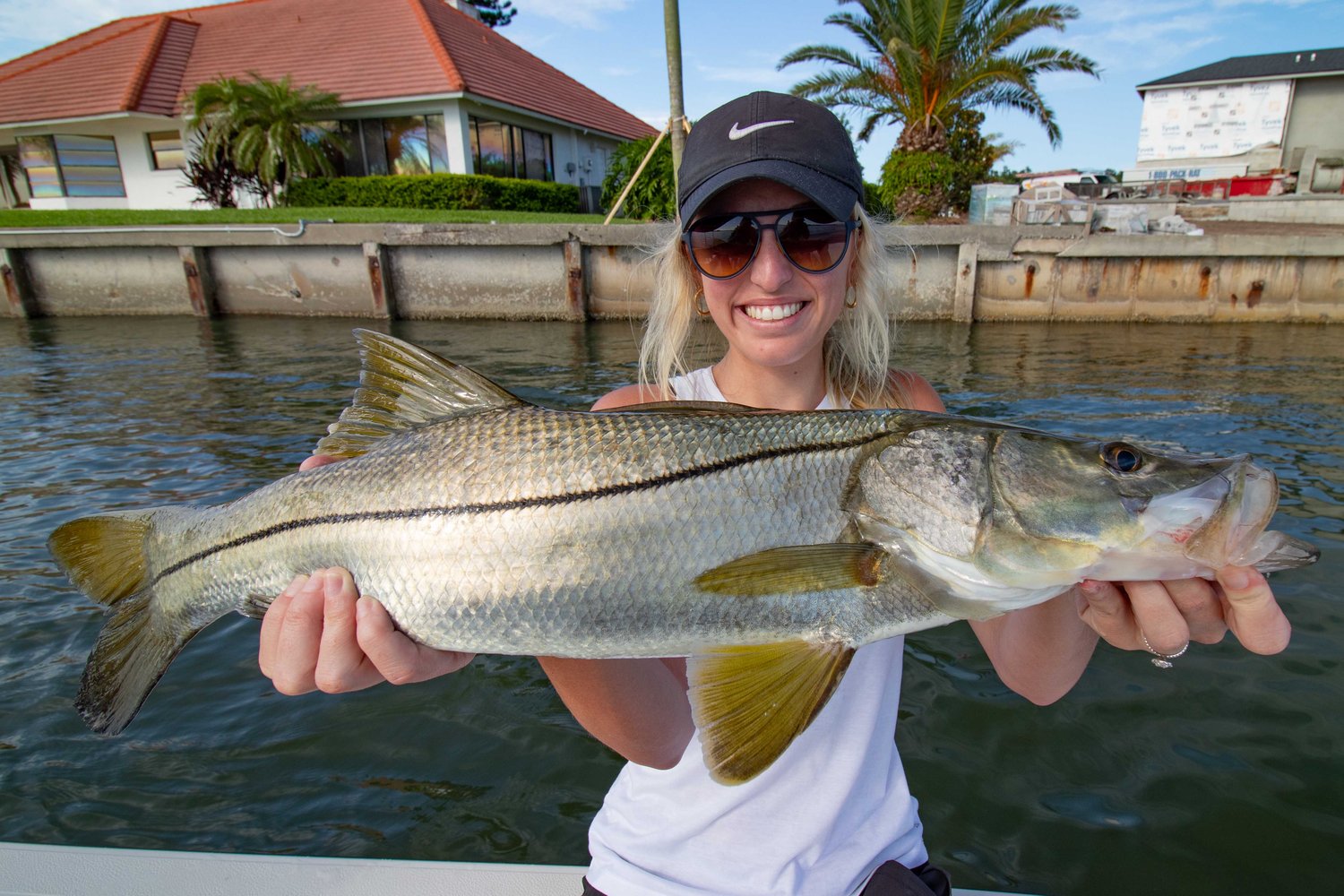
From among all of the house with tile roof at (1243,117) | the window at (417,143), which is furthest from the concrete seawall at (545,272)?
the house with tile roof at (1243,117)

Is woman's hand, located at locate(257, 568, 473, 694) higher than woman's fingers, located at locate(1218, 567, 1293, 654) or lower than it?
lower

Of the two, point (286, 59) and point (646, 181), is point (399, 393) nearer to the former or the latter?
point (646, 181)

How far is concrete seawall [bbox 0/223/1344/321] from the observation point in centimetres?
1564

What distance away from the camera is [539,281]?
1727 centimetres

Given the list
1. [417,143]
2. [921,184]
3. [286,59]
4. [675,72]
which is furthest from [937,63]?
[286,59]

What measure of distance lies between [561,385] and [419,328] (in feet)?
21.7

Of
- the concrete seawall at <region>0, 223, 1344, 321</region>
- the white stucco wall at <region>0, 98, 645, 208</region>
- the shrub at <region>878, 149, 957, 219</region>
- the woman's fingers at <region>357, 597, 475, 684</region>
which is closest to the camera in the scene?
the woman's fingers at <region>357, 597, 475, 684</region>

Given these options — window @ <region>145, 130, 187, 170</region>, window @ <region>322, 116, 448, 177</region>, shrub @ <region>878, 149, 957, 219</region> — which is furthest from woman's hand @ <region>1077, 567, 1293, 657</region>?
window @ <region>145, 130, 187, 170</region>

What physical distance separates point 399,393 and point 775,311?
1.20m

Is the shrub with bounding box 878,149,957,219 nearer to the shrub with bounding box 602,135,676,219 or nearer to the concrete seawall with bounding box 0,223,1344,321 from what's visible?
the concrete seawall with bounding box 0,223,1344,321

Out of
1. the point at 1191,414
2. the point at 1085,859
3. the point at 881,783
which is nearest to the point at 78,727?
the point at 881,783

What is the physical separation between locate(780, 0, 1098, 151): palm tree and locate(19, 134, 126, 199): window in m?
26.3

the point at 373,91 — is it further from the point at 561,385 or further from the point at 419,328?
the point at 561,385

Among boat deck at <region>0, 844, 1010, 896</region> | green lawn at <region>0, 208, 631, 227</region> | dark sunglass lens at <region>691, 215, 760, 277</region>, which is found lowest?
boat deck at <region>0, 844, 1010, 896</region>
